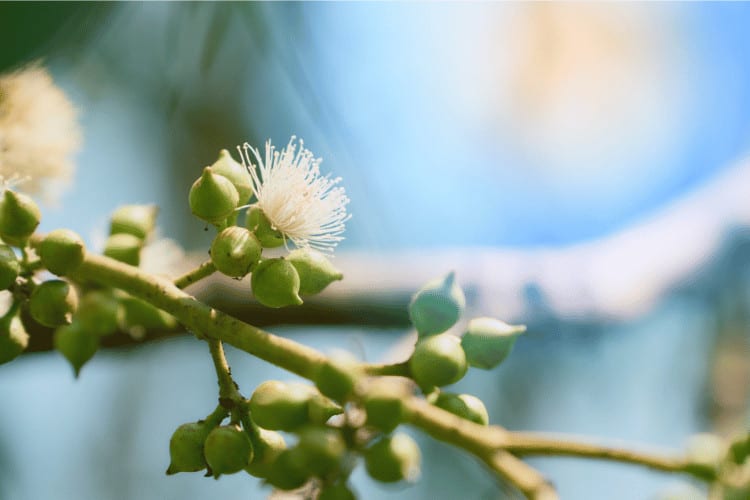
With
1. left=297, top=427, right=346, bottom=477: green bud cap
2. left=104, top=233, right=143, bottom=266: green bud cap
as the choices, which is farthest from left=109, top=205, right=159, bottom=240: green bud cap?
left=297, top=427, right=346, bottom=477: green bud cap

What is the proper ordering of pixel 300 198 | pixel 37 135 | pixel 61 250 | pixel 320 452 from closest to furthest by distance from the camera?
pixel 320 452, pixel 61 250, pixel 300 198, pixel 37 135

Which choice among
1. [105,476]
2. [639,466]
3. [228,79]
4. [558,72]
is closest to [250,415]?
[639,466]

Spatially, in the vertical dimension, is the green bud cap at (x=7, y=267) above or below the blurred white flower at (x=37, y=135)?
below

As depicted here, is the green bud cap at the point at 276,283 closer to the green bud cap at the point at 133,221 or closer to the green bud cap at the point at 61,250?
the green bud cap at the point at 61,250

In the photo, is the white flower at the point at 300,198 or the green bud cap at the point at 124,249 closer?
the white flower at the point at 300,198

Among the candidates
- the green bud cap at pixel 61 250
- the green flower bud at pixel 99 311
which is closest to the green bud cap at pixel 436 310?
the green bud cap at pixel 61 250

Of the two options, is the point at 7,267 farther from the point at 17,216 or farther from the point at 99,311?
the point at 99,311

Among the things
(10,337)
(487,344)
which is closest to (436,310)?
(487,344)
